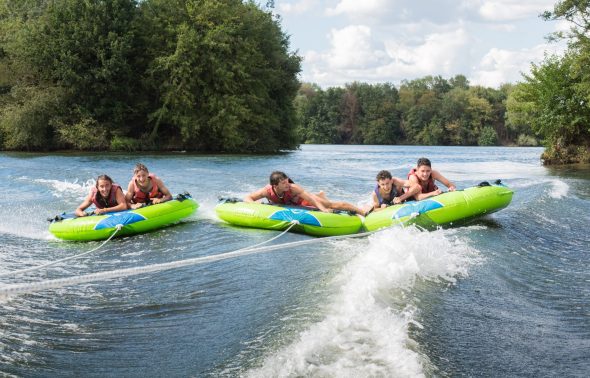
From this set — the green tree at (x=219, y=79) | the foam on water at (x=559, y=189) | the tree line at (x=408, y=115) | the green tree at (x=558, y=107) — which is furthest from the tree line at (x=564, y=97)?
the tree line at (x=408, y=115)

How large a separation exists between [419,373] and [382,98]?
78.7 m

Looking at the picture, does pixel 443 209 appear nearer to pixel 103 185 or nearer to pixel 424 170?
pixel 424 170

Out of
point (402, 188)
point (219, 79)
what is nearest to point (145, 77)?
point (219, 79)

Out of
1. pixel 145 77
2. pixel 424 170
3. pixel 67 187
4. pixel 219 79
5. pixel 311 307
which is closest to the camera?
pixel 311 307

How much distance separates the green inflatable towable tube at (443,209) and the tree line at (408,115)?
61673mm

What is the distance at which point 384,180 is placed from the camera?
29.0 ft

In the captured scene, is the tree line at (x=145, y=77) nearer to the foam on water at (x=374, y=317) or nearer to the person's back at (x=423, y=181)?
the person's back at (x=423, y=181)

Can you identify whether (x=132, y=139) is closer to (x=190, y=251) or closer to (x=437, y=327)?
(x=190, y=251)

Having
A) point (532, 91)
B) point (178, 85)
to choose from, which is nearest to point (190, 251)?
point (532, 91)

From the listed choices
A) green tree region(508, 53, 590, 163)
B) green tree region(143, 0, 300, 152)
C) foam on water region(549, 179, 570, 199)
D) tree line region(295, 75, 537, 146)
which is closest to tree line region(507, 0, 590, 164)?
green tree region(508, 53, 590, 163)

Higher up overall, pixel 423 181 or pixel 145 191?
pixel 423 181

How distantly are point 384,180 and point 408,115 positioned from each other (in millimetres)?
69141

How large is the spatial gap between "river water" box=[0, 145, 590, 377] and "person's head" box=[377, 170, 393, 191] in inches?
40.9

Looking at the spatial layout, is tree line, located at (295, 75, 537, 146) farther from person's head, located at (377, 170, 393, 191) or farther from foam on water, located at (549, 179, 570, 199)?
person's head, located at (377, 170, 393, 191)
